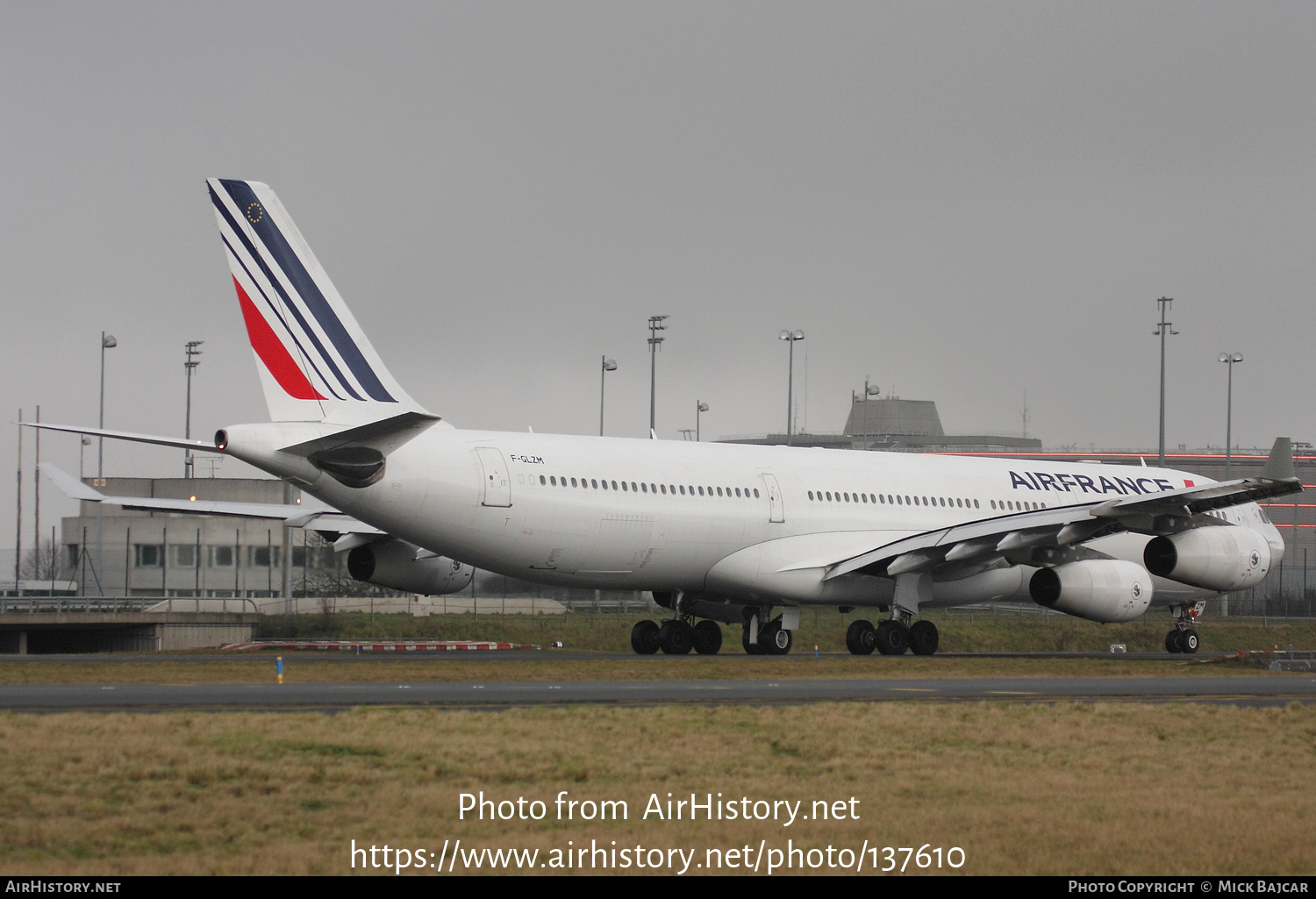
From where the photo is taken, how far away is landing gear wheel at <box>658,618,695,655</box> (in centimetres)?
3119

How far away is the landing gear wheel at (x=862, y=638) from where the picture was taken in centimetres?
3055

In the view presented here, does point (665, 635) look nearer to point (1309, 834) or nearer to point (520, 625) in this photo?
point (520, 625)

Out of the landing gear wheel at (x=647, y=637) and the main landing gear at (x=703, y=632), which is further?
the landing gear wheel at (x=647, y=637)

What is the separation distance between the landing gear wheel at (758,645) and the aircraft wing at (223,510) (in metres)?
8.01

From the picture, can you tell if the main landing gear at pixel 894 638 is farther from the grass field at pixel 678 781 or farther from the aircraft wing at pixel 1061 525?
the grass field at pixel 678 781

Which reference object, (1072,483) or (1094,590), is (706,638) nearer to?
(1094,590)

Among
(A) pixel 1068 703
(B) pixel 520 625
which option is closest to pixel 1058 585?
(A) pixel 1068 703

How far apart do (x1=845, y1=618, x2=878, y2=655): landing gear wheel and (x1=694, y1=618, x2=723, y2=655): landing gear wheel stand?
2.82 m

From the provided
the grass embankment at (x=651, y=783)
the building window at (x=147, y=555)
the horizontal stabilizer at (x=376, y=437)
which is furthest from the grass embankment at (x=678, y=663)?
the building window at (x=147, y=555)

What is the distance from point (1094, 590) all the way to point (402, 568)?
14052mm

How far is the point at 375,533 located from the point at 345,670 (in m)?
7.80

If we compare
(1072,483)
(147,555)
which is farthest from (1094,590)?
(147,555)

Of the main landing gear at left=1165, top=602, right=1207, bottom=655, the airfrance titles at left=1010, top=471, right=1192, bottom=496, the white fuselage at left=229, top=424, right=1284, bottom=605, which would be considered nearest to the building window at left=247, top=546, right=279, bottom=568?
the white fuselage at left=229, top=424, right=1284, bottom=605

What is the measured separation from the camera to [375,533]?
30578 millimetres
